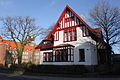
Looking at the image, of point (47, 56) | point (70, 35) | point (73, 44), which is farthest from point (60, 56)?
point (70, 35)

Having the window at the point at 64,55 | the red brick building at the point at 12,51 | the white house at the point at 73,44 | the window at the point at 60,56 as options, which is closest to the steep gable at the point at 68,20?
the white house at the point at 73,44

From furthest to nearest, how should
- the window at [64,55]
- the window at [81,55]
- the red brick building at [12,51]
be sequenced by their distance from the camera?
1. the red brick building at [12,51]
2. the window at [64,55]
3. the window at [81,55]

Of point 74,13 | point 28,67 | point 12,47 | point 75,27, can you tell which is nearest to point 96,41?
point 75,27

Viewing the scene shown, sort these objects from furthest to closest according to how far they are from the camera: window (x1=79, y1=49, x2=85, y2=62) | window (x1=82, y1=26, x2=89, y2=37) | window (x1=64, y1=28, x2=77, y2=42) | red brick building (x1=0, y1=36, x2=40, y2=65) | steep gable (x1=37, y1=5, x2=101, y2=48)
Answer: red brick building (x1=0, y1=36, x2=40, y2=65) < window (x1=64, y1=28, x2=77, y2=42) < steep gable (x1=37, y1=5, x2=101, y2=48) < window (x1=82, y1=26, x2=89, y2=37) < window (x1=79, y1=49, x2=85, y2=62)

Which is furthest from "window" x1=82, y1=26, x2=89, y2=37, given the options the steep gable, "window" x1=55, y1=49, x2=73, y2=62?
"window" x1=55, y1=49, x2=73, y2=62

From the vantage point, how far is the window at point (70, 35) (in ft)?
77.2

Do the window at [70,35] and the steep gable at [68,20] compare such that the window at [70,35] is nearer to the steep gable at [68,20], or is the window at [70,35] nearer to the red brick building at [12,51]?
the steep gable at [68,20]

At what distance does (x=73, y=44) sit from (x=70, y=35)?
2.08m

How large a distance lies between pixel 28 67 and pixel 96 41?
A: 14.0m

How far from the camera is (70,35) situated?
79.6 ft

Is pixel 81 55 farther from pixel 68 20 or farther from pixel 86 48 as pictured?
pixel 68 20

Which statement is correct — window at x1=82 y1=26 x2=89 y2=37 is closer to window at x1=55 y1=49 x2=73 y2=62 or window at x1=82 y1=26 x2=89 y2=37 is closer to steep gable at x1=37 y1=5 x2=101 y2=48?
steep gable at x1=37 y1=5 x2=101 y2=48

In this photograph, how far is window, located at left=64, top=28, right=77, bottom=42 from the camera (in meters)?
23.5

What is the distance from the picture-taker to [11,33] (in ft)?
136
